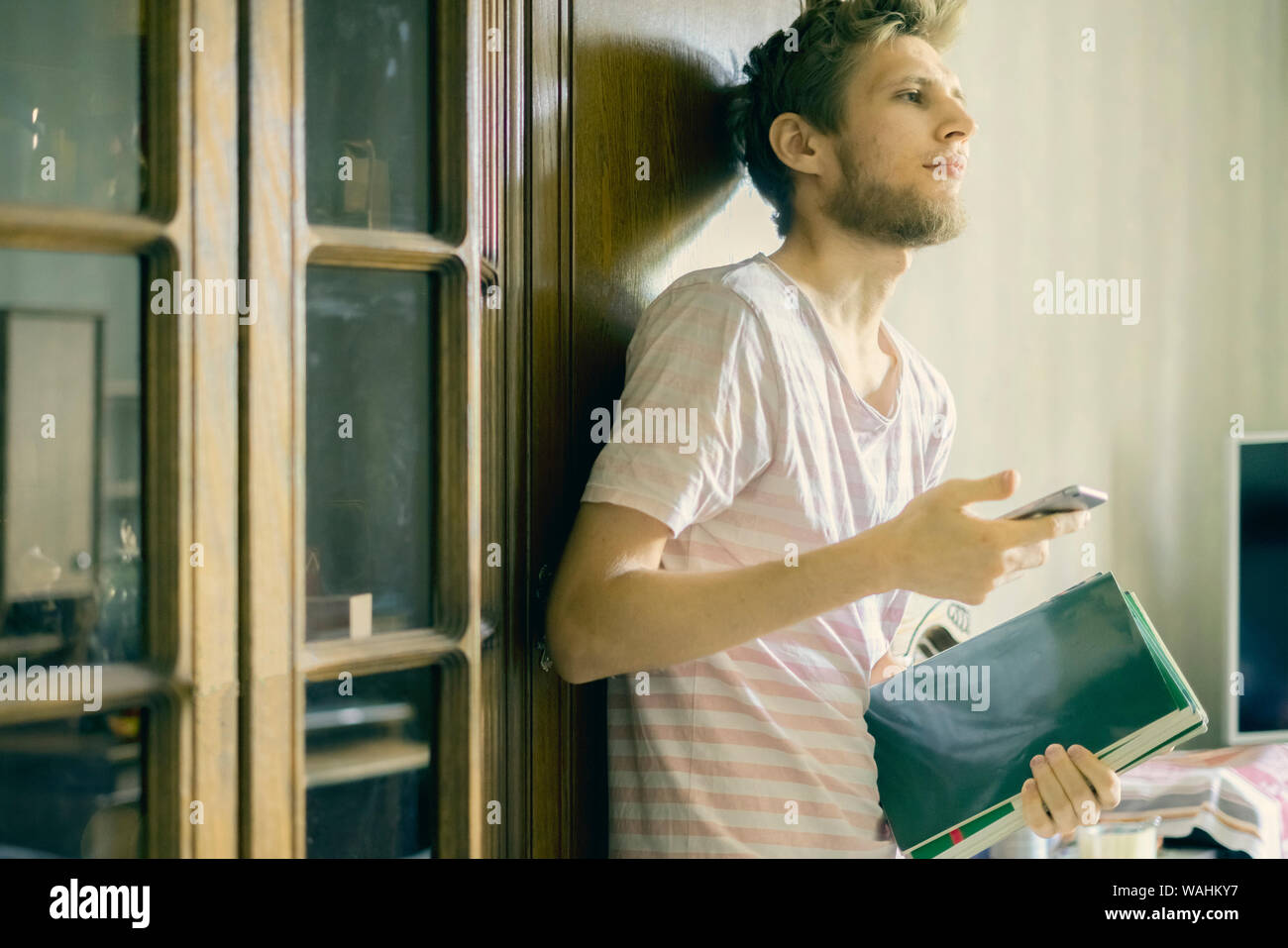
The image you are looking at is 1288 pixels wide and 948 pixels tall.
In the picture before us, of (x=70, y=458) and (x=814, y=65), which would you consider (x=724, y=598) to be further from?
Result: (x=814, y=65)

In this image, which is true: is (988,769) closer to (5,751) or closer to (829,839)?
(829,839)

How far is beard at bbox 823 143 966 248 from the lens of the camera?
3.64ft

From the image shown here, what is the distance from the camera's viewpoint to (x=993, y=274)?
2.12 meters

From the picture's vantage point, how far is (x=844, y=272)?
1146 mm

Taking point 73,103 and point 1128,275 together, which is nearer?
point 73,103

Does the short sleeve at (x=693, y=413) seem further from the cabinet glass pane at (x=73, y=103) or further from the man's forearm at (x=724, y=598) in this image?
the cabinet glass pane at (x=73, y=103)

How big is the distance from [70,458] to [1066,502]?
2.34 feet

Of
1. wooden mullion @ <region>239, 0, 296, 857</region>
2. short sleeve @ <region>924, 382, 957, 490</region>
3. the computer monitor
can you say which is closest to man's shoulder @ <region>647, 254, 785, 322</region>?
short sleeve @ <region>924, 382, 957, 490</region>

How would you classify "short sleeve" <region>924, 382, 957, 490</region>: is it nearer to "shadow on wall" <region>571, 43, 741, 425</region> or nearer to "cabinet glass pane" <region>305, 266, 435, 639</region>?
"shadow on wall" <region>571, 43, 741, 425</region>

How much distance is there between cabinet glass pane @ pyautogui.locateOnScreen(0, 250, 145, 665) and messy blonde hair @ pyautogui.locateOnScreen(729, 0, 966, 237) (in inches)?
30.3

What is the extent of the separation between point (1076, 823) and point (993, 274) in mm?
1403

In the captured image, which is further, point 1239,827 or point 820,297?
point 1239,827

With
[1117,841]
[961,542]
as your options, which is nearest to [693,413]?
[961,542]
